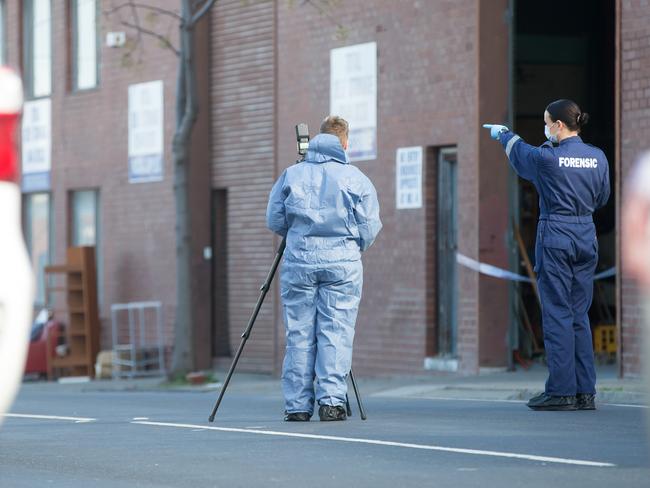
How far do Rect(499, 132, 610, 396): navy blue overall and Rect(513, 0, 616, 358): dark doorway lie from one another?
9.20m

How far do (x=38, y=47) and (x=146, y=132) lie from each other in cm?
483

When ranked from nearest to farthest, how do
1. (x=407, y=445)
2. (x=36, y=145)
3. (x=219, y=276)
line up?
(x=407, y=445) < (x=219, y=276) < (x=36, y=145)

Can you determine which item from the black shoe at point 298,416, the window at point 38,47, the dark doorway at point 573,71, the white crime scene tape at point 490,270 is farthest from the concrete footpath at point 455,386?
the window at point 38,47

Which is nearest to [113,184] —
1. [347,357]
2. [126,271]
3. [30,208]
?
[126,271]

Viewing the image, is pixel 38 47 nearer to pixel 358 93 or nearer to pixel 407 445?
pixel 358 93

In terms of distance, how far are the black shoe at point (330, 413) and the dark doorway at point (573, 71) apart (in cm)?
Result: 1008

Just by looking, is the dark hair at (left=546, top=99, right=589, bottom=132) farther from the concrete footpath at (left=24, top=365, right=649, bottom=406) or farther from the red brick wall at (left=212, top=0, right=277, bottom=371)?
the red brick wall at (left=212, top=0, right=277, bottom=371)

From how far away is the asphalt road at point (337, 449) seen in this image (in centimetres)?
846

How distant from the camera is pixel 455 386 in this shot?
1664cm

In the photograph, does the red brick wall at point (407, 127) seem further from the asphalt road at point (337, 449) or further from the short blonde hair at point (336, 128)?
the short blonde hair at point (336, 128)

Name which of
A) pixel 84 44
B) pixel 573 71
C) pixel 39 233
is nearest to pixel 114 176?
pixel 84 44

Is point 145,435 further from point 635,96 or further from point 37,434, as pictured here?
point 635,96

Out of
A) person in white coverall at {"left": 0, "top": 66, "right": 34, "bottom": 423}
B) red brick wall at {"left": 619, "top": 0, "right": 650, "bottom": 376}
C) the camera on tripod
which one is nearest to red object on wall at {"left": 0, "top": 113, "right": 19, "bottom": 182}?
person in white coverall at {"left": 0, "top": 66, "right": 34, "bottom": 423}

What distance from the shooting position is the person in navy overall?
39.5 feet
